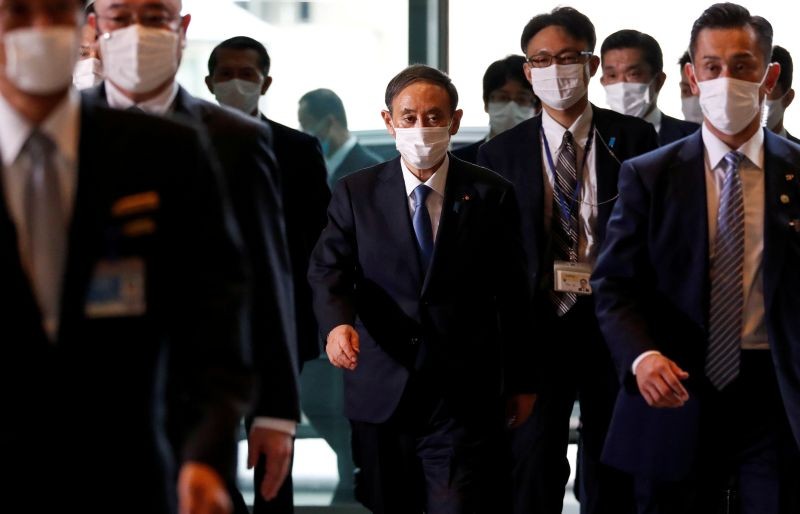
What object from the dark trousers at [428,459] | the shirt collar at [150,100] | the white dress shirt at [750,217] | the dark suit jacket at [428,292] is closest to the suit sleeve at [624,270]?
the white dress shirt at [750,217]

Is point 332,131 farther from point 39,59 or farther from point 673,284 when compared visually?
point 39,59

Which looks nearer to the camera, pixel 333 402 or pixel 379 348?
pixel 379 348

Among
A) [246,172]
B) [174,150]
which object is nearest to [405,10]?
[246,172]

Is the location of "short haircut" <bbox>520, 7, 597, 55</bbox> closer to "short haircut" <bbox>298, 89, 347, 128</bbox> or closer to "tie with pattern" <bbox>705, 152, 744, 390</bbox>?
"short haircut" <bbox>298, 89, 347, 128</bbox>

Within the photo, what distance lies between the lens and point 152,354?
213 cm

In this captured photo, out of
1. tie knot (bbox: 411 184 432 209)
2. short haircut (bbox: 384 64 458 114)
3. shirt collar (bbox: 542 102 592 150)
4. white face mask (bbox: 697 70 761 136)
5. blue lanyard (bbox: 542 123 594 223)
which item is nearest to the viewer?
white face mask (bbox: 697 70 761 136)

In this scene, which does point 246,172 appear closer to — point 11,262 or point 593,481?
point 11,262

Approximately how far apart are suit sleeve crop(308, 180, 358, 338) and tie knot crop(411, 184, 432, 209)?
8.1 inches

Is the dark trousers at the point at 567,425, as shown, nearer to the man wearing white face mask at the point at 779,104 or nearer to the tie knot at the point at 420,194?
the tie knot at the point at 420,194

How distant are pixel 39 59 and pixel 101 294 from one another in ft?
1.12

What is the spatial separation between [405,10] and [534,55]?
1244 mm

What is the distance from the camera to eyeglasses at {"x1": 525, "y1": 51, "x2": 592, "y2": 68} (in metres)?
5.27

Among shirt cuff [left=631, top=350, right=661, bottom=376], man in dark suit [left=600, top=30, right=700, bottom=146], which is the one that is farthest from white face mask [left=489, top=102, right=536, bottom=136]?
shirt cuff [left=631, top=350, right=661, bottom=376]

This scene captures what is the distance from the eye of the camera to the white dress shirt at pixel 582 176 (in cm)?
492
